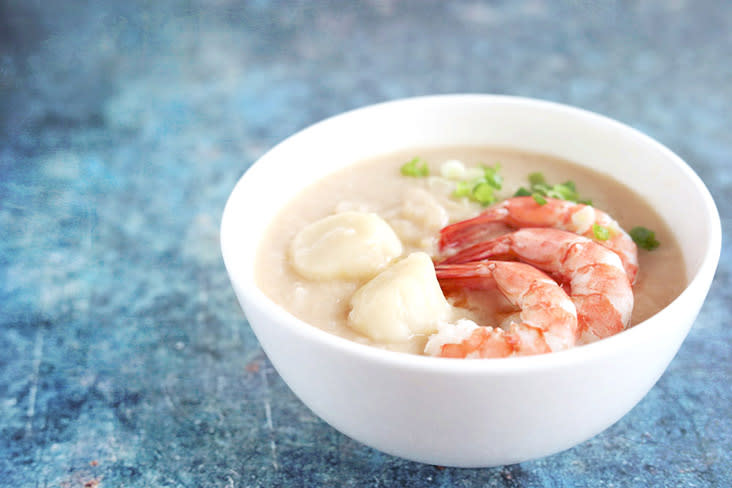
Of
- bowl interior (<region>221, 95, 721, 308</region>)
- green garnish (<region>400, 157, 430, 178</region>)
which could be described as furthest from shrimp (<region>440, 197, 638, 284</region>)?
green garnish (<region>400, 157, 430, 178</region>)

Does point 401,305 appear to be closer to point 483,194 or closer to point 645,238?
point 483,194

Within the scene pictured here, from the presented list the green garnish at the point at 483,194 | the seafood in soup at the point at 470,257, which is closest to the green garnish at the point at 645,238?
→ the seafood in soup at the point at 470,257

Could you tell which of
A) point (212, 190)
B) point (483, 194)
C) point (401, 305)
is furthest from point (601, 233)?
point (212, 190)

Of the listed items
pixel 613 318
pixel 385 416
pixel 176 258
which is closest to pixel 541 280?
pixel 613 318

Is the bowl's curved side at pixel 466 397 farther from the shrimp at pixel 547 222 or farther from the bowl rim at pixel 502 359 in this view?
the shrimp at pixel 547 222

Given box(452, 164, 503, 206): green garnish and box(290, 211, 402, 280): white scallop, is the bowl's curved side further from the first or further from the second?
box(452, 164, 503, 206): green garnish

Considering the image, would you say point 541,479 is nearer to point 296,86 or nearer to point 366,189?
point 366,189
